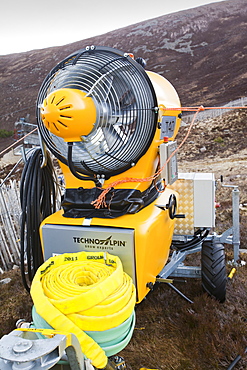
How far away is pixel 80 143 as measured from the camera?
2.29 meters

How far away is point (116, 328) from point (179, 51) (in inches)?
1250

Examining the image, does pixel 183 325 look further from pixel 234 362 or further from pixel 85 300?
pixel 85 300

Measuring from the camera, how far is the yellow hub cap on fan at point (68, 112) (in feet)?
6.42

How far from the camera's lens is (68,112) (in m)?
1.96

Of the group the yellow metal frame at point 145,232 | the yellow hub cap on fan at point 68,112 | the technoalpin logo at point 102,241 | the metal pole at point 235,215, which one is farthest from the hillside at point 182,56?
the yellow hub cap on fan at point 68,112

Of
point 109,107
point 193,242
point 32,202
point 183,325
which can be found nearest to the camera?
point 109,107

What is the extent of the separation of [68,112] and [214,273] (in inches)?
78.7

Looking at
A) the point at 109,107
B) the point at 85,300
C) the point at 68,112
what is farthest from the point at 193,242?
the point at 68,112

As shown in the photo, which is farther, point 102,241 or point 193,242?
point 193,242

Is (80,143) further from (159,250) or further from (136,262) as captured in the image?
(159,250)

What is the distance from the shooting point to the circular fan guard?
2.21m

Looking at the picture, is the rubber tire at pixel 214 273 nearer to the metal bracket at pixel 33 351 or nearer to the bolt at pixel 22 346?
the metal bracket at pixel 33 351

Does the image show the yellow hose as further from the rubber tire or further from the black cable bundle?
the rubber tire

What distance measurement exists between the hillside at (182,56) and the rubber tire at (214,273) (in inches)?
688
